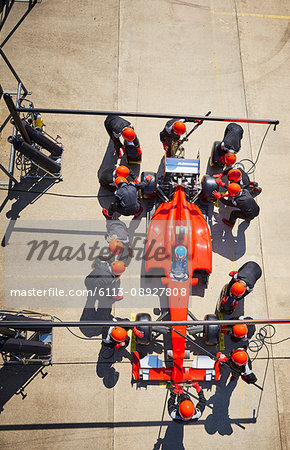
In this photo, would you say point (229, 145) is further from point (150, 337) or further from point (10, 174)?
point (10, 174)

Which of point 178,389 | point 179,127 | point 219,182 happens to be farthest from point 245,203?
point 178,389

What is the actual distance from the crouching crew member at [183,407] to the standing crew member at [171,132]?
19.6ft

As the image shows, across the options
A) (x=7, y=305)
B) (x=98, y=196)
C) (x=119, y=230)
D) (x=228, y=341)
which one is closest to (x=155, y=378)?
(x=228, y=341)

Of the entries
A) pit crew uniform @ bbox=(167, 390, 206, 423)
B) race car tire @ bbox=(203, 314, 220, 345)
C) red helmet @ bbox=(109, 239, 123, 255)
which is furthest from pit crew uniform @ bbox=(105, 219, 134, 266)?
pit crew uniform @ bbox=(167, 390, 206, 423)

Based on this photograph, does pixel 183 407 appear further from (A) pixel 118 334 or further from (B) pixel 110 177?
(B) pixel 110 177

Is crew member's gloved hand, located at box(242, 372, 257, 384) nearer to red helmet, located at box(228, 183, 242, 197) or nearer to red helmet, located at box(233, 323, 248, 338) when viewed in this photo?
red helmet, located at box(233, 323, 248, 338)

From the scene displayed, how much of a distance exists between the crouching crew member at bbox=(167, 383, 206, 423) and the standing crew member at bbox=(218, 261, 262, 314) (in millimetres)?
2028

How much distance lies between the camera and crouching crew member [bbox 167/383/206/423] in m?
6.83

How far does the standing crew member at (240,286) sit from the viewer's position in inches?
303

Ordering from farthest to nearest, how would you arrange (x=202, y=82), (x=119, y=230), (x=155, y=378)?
(x=202, y=82) < (x=119, y=230) < (x=155, y=378)

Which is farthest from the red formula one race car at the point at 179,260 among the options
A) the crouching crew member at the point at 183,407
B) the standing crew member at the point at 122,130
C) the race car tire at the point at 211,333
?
the standing crew member at the point at 122,130

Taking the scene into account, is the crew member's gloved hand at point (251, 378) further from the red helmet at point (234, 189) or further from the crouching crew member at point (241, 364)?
the red helmet at point (234, 189)

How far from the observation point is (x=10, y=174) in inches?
367

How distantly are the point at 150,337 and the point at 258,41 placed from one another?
10371mm
